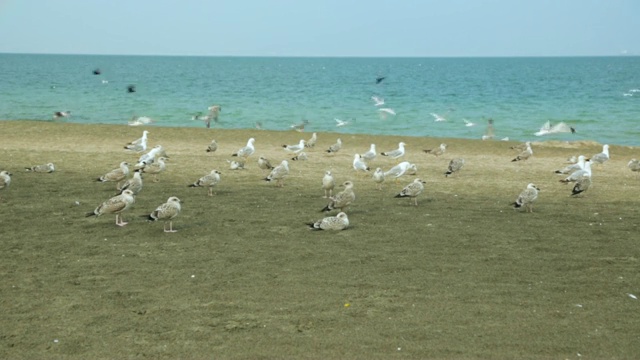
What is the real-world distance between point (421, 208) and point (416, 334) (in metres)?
8.11

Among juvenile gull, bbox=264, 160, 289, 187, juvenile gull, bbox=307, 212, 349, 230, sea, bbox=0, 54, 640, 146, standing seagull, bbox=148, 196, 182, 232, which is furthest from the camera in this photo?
sea, bbox=0, 54, 640, 146

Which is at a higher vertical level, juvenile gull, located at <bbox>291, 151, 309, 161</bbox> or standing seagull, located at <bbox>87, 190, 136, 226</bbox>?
standing seagull, located at <bbox>87, 190, 136, 226</bbox>

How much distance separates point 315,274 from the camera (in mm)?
11828

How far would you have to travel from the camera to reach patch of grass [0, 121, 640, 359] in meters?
9.21

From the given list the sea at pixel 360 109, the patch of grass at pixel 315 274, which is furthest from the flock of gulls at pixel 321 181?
the sea at pixel 360 109

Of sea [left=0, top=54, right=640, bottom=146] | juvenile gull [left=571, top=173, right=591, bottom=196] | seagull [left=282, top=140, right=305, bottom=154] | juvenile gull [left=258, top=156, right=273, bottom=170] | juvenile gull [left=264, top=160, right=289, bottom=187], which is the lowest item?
sea [left=0, top=54, right=640, bottom=146]

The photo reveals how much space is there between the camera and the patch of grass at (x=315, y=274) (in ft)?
30.2

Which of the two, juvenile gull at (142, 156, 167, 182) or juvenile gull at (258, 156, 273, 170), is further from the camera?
juvenile gull at (258, 156, 273, 170)

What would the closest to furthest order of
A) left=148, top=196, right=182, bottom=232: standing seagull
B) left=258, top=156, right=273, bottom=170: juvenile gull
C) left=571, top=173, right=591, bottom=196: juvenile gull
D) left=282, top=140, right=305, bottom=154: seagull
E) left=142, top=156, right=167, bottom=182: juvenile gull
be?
left=148, top=196, right=182, bottom=232: standing seagull → left=571, top=173, right=591, bottom=196: juvenile gull → left=142, top=156, right=167, bottom=182: juvenile gull → left=258, top=156, right=273, bottom=170: juvenile gull → left=282, top=140, right=305, bottom=154: seagull

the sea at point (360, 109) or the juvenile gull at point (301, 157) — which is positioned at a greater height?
the juvenile gull at point (301, 157)

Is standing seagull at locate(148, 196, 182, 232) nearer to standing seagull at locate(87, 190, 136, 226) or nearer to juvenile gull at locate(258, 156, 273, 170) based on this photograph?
standing seagull at locate(87, 190, 136, 226)

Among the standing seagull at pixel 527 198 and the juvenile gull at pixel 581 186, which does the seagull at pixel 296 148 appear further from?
the standing seagull at pixel 527 198

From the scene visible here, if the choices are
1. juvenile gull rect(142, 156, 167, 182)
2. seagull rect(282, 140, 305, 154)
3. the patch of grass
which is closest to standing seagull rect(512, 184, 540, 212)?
the patch of grass

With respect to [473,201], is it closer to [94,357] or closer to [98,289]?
[98,289]
